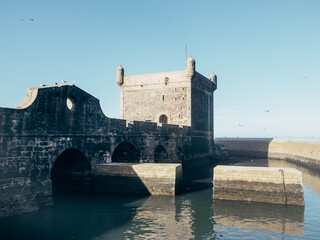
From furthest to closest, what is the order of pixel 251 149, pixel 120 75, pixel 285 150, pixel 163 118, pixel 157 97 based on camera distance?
pixel 251 149, pixel 285 150, pixel 120 75, pixel 163 118, pixel 157 97

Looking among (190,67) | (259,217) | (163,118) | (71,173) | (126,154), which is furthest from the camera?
(163,118)

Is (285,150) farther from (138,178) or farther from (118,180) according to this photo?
(118,180)

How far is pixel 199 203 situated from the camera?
13219 millimetres

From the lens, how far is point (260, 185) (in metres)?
12.8

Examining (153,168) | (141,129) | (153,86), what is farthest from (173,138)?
(153,168)

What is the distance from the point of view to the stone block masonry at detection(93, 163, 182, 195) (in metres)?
14.5

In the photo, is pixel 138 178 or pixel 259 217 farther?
pixel 138 178

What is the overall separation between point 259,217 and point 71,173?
10098 mm

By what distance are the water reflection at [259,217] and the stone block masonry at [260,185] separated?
0.32m

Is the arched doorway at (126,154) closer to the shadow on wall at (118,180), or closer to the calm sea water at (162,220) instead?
the shadow on wall at (118,180)

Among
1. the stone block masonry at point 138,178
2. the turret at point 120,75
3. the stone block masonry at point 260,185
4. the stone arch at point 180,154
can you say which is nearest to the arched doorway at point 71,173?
the stone block masonry at point 138,178

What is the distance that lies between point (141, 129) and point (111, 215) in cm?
873

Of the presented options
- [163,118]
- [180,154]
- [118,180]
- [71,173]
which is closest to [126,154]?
[118,180]

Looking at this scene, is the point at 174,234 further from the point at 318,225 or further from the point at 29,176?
the point at 29,176
